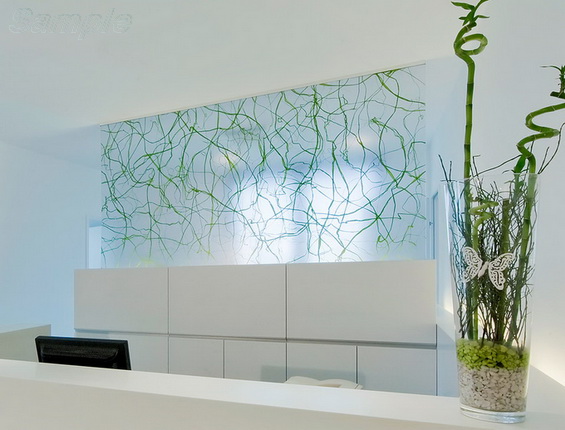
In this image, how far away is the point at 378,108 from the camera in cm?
325

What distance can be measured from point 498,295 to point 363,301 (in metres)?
2.26

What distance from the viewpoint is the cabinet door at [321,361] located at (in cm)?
283

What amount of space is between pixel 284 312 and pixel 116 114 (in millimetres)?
2479

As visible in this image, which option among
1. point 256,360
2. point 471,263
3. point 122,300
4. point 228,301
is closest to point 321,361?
point 256,360

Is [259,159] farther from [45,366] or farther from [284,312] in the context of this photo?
[45,366]

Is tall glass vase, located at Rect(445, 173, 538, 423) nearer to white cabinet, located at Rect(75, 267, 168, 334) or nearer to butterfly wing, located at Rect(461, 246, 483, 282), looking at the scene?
butterfly wing, located at Rect(461, 246, 483, 282)

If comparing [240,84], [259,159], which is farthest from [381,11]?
[259,159]

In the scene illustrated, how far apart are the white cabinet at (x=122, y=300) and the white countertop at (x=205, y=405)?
2.44m

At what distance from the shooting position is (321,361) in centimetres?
290

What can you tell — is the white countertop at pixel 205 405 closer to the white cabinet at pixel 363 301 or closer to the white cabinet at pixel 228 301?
the white cabinet at pixel 363 301

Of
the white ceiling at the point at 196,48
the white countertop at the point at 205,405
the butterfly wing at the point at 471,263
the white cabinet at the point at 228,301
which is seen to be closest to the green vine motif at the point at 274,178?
the white ceiling at the point at 196,48

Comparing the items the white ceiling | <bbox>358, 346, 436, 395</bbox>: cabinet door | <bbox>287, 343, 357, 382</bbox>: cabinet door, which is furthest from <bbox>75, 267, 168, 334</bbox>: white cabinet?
<bbox>358, 346, 436, 395</bbox>: cabinet door

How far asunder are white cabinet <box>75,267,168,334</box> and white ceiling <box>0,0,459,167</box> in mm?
1477

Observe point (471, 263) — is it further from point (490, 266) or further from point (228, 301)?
point (228, 301)
